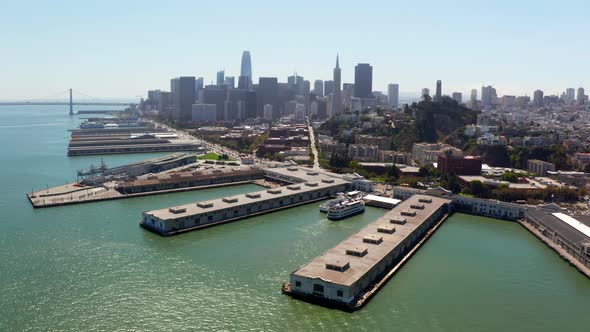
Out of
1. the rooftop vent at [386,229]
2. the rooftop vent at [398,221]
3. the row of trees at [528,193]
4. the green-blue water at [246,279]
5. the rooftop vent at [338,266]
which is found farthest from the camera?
the row of trees at [528,193]

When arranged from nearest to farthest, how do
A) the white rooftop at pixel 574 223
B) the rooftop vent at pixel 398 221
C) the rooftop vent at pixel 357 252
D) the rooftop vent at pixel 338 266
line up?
the rooftop vent at pixel 338 266 → the rooftop vent at pixel 357 252 → the white rooftop at pixel 574 223 → the rooftop vent at pixel 398 221

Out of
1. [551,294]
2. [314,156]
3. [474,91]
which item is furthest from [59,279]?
[474,91]

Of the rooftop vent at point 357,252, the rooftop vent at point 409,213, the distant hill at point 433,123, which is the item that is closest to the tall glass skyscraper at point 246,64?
the distant hill at point 433,123

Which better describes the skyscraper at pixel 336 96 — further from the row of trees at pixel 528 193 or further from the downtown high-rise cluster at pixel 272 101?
the row of trees at pixel 528 193

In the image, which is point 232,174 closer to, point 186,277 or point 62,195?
point 62,195

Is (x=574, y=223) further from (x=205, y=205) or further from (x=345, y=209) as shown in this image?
(x=205, y=205)

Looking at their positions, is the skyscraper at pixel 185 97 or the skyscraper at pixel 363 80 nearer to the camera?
Result: the skyscraper at pixel 185 97

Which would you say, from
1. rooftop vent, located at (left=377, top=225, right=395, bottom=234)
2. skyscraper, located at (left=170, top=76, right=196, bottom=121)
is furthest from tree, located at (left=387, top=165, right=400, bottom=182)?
skyscraper, located at (left=170, top=76, right=196, bottom=121)
